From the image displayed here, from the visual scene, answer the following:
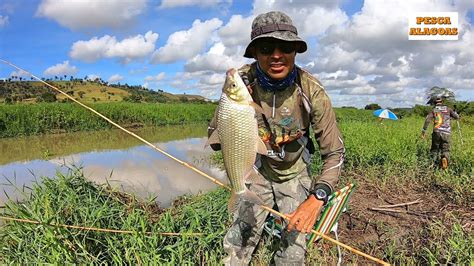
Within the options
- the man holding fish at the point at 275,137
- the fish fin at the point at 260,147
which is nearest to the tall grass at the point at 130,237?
the man holding fish at the point at 275,137

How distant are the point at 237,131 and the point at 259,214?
4.05 feet

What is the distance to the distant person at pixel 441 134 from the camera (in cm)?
776

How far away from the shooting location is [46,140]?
1642cm

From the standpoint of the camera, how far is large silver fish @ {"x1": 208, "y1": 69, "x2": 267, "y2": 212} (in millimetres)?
1917

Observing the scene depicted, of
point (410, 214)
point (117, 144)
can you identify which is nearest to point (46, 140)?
point (117, 144)

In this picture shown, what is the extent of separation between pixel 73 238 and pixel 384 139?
6842mm

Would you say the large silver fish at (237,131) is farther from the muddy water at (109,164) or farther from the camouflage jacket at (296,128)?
the muddy water at (109,164)

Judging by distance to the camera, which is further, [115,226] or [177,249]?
[115,226]

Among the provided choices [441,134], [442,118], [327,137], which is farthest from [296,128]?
[442,118]

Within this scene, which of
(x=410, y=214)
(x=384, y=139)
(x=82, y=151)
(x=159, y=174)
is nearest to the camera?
(x=410, y=214)

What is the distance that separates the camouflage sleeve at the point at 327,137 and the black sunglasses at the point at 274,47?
369 millimetres

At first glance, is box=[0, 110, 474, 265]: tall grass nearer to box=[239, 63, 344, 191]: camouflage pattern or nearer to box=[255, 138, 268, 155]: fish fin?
box=[239, 63, 344, 191]: camouflage pattern

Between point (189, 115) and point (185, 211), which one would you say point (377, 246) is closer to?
point (185, 211)

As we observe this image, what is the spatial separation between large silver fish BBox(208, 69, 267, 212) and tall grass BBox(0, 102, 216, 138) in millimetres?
18936
